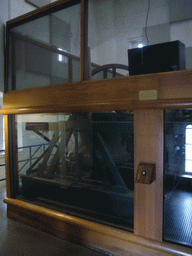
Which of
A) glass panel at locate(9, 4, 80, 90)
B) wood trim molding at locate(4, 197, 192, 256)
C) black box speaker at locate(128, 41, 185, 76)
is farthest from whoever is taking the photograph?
glass panel at locate(9, 4, 80, 90)

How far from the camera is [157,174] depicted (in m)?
1.44

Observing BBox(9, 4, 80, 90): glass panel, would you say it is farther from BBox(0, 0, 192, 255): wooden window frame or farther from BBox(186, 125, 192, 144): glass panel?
BBox(186, 125, 192, 144): glass panel

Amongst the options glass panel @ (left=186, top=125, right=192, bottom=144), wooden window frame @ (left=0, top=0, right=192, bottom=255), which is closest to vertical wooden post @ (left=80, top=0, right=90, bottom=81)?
wooden window frame @ (left=0, top=0, right=192, bottom=255)

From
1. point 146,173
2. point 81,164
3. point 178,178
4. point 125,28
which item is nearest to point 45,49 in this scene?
point 125,28

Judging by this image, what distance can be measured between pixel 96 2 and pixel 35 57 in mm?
805

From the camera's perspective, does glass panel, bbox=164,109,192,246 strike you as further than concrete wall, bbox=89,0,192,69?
Yes

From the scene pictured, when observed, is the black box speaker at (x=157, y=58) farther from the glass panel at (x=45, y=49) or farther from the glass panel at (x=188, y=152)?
the glass panel at (x=188, y=152)

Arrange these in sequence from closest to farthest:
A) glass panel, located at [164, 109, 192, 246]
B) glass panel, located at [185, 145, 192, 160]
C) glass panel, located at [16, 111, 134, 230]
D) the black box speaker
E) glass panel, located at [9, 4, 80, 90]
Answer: the black box speaker, glass panel, located at [164, 109, 192, 246], glass panel, located at [9, 4, 80, 90], glass panel, located at [16, 111, 134, 230], glass panel, located at [185, 145, 192, 160]

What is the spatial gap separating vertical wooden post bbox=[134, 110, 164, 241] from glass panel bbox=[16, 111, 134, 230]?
27 centimetres

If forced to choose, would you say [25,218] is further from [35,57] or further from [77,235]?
[35,57]

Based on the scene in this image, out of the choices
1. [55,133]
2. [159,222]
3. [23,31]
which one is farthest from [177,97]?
[23,31]

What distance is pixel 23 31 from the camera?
218 centimetres

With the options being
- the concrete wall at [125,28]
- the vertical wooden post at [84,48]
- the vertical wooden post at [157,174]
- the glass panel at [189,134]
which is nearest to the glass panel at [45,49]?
the vertical wooden post at [84,48]

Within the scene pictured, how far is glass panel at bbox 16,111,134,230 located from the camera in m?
1.99
